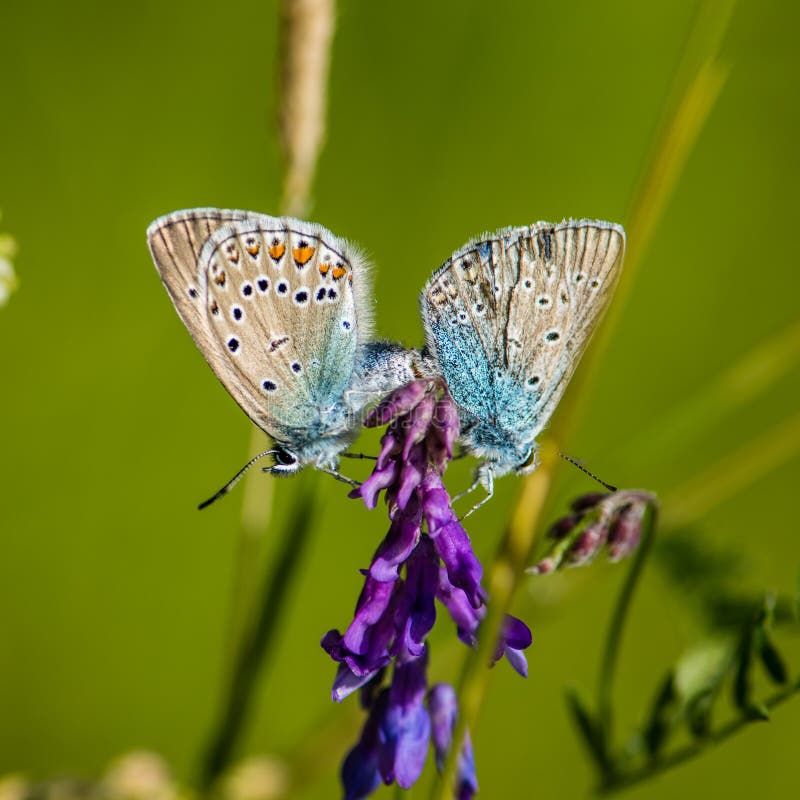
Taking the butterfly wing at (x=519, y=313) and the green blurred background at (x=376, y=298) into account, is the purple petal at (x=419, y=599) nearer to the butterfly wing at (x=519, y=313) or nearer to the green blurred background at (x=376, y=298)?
the butterfly wing at (x=519, y=313)

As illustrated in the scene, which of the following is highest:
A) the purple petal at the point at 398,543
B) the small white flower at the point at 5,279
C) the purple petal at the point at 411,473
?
the small white flower at the point at 5,279

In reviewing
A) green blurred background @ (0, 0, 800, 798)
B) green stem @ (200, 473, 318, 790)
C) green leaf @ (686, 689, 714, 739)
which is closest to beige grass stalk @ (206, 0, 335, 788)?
green stem @ (200, 473, 318, 790)

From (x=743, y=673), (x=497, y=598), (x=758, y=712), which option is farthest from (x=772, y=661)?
(x=497, y=598)

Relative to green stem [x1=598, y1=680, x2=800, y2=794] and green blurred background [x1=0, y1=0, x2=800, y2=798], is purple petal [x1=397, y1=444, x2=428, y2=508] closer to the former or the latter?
green stem [x1=598, y1=680, x2=800, y2=794]

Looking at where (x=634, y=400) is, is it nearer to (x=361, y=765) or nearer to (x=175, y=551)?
(x=175, y=551)

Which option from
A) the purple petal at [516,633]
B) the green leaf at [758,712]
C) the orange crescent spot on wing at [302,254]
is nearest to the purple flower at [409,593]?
the purple petal at [516,633]

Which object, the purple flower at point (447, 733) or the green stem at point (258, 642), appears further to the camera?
the green stem at point (258, 642)
